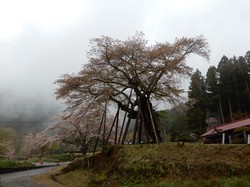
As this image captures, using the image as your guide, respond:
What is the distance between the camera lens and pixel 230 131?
23.8 meters

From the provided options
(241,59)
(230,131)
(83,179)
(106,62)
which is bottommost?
(83,179)

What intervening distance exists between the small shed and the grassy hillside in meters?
8.68

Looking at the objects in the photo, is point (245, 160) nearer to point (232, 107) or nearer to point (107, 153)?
point (107, 153)

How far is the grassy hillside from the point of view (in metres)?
9.46

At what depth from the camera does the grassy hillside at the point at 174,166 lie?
372 inches

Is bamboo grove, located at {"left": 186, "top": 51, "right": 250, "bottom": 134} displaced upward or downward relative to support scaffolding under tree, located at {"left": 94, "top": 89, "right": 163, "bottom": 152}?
upward

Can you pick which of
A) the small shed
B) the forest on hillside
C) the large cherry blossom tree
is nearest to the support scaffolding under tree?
the large cherry blossom tree

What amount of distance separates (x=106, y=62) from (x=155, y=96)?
401 centimetres

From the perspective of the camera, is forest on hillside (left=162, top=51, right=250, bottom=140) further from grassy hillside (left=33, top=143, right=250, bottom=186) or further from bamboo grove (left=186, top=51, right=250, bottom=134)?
grassy hillside (left=33, top=143, right=250, bottom=186)

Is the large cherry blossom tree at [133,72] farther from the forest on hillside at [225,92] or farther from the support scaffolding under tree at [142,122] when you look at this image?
the forest on hillside at [225,92]

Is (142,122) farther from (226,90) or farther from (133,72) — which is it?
(226,90)

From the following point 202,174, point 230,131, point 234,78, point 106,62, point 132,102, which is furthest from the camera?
point 234,78

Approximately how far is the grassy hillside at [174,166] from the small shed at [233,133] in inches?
342

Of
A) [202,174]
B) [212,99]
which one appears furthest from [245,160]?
[212,99]
